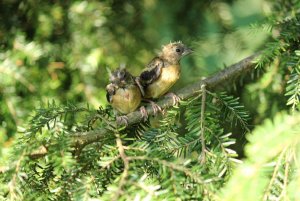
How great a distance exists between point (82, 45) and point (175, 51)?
725 millimetres

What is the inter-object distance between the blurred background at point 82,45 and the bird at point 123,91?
2.9 inches

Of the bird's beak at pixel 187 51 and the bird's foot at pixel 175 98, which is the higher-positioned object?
the bird's beak at pixel 187 51

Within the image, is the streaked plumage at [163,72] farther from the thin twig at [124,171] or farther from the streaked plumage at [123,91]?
the thin twig at [124,171]

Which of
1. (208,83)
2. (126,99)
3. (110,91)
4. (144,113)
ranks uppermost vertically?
(110,91)

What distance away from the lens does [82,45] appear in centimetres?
274

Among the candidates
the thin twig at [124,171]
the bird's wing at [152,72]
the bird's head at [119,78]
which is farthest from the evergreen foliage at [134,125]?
the bird's wing at [152,72]

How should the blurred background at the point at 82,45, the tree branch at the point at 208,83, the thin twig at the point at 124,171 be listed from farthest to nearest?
the blurred background at the point at 82,45 < the tree branch at the point at 208,83 < the thin twig at the point at 124,171

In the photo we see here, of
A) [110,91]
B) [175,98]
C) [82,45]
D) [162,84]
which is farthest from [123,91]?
[175,98]

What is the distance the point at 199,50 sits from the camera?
3221 millimetres

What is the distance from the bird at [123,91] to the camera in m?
2.56

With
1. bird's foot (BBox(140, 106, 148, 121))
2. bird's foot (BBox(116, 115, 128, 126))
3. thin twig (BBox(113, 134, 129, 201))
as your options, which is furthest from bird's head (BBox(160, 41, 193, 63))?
thin twig (BBox(113, 134, 129, 201))

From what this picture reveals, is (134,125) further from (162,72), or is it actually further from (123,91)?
(162,72)

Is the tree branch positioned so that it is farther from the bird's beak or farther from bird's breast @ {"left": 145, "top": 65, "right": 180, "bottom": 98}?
the bird's beak

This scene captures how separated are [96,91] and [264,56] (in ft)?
3.53
